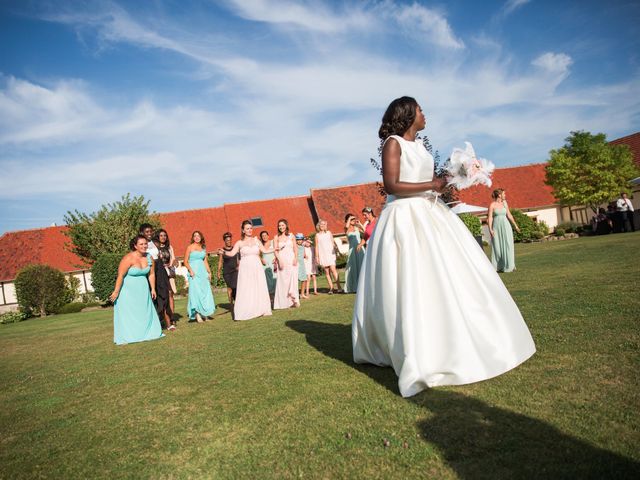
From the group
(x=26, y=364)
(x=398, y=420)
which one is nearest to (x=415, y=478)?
(x=398, y=420)

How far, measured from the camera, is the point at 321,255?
50.1ft

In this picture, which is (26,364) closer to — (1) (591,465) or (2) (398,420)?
(2) (398,420)

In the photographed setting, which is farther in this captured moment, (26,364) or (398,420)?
(26,364)

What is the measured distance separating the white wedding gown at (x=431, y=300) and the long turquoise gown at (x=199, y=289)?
27.0 ft

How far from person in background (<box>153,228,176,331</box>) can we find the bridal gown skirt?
7.93 meters

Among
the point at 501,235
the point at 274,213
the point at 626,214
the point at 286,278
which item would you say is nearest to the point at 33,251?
the point at 274,213

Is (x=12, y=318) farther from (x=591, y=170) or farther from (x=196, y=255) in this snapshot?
(x=591, y=170)

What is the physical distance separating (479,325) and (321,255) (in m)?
11.5

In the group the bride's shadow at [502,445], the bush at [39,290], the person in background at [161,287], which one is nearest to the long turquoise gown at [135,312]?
the person in background at [161,287]

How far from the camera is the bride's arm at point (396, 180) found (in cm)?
422

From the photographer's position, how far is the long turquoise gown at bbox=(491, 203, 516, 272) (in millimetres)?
13203

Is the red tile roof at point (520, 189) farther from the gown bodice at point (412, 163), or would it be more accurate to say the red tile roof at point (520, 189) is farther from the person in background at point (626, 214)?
the gown bodice at point (412, 163)

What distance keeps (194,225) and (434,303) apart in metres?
41.6

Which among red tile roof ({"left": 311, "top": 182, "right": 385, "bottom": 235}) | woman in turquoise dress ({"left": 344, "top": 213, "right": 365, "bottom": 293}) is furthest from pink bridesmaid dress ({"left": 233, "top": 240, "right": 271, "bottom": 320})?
red tile roof ({"left": 311, "top": 182, "right": 385, "bottom": 235})
